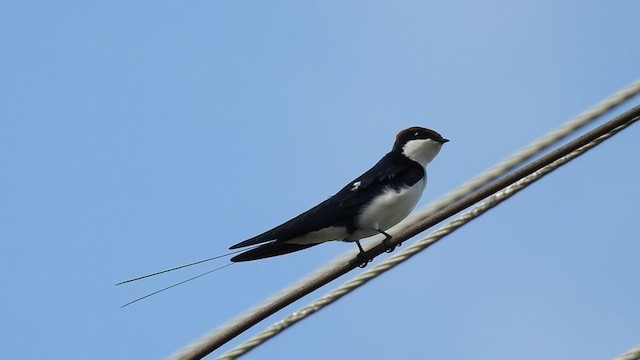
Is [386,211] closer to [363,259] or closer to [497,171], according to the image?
[363,259]

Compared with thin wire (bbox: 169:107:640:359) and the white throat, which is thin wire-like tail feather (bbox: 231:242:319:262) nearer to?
the white throat

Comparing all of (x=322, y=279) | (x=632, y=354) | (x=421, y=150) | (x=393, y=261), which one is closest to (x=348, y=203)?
(x=421, y=150)

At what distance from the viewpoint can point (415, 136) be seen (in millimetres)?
5461

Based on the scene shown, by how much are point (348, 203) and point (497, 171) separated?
115 centimetres

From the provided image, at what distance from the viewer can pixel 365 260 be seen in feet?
15.0

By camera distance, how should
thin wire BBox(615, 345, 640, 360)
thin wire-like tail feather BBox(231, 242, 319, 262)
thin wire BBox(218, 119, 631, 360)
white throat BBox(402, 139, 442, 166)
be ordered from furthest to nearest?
white throat BBox(402, 139, 442, 166) < thin wire-like tail feather BBox(231, 242, 319, 262) < thin wire BBox(218, 119, 631, 360) < thin wire BBox(615, 345, 640, 360)

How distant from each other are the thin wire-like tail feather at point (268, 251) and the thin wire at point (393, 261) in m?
0.92

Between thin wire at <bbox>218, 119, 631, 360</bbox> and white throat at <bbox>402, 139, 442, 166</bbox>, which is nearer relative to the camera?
thin wire at <bbox>218, 119, 631, 360</bbox>

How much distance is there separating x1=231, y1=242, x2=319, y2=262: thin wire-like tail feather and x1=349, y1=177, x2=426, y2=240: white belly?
0.24m

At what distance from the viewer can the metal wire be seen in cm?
339

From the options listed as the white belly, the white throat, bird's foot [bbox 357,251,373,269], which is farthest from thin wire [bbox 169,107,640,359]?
the white throat

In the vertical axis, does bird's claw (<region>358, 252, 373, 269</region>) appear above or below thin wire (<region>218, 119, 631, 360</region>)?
above

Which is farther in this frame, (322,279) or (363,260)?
(363,260)

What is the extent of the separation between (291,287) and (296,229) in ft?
3.80
